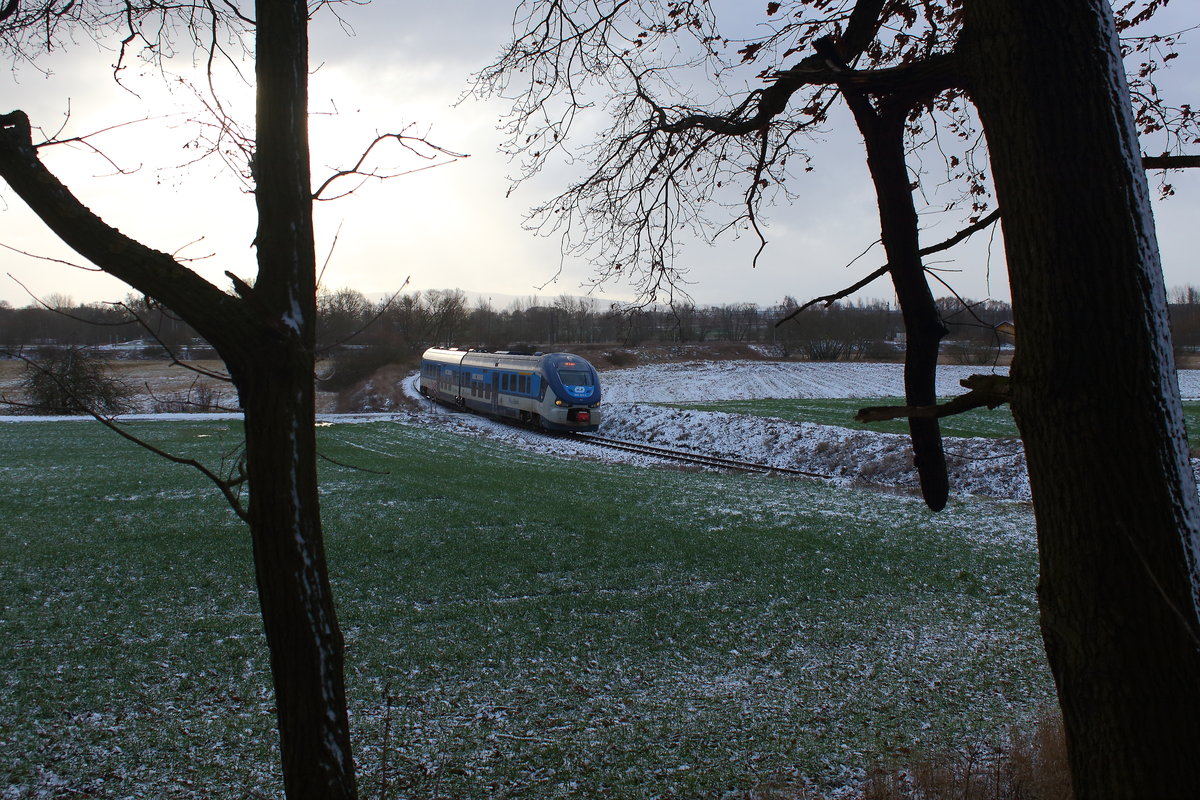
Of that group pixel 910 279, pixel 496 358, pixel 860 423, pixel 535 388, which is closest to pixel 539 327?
pixel 496 358

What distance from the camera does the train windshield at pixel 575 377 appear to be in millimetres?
27297

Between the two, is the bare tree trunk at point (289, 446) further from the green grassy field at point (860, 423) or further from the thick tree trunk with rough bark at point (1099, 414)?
the green grassy field at point (860, 423)

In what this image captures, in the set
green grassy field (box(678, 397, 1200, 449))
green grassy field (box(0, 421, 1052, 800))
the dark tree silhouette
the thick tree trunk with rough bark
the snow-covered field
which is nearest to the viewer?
the thick tree trunk with rough bark

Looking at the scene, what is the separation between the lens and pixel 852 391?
42219 mm

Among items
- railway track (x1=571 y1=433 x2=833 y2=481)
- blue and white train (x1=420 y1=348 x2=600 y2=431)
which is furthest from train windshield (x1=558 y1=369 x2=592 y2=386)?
railway track (x1=571 y1=433 x2=833 y2=481)

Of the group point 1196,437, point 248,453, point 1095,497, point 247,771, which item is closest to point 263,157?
Answer: point 248,453

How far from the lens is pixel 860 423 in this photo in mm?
19594

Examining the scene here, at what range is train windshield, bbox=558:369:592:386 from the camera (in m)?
27.3

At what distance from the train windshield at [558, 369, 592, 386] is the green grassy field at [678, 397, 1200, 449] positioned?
19.6ft

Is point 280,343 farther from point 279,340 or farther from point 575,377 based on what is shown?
point 575,377

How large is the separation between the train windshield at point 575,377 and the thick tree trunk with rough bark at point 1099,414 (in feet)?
82.6

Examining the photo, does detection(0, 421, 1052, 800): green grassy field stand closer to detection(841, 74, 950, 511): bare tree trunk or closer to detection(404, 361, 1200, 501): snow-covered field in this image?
detection(841, 74, 950, 511): bare tree trunk

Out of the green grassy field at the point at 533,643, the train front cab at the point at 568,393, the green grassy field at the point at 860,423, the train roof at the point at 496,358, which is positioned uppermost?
the train roof at the point at 496,358

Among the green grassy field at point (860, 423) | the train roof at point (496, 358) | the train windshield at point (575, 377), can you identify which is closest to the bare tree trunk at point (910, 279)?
the green grassy field at point (860, 423)
